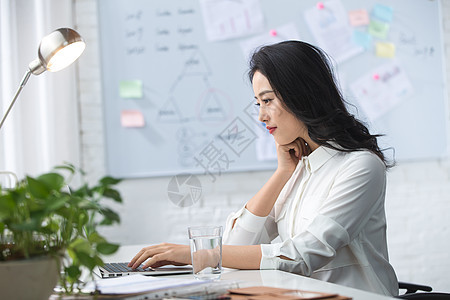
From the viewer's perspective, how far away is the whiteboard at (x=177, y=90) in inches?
121

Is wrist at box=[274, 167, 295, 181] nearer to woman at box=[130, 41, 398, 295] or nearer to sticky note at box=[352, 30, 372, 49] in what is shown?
woman at box=[130, 41, 398, 295]

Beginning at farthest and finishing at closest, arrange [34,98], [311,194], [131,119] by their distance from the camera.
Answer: [131,119] < [34,98] < [311,194]

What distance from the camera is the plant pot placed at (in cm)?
77

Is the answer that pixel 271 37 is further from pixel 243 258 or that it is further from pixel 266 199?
pixel 243 258

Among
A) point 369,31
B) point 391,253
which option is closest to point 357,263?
point 391,253

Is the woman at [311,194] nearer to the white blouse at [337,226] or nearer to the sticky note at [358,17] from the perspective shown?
the white blouse at [337,226]

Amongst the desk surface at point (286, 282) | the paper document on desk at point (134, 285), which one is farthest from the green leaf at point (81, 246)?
the desk surface at point (286, 282)

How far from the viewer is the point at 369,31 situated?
328 cm

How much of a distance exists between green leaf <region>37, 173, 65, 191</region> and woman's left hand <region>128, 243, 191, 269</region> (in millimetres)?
671

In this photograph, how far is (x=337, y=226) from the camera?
1394 mm

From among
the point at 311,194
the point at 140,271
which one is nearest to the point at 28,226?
the point at 140,271

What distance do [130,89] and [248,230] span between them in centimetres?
160

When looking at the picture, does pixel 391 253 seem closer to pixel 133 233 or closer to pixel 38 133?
pixel 133 233

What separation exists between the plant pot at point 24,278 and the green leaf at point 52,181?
0.11 metres
